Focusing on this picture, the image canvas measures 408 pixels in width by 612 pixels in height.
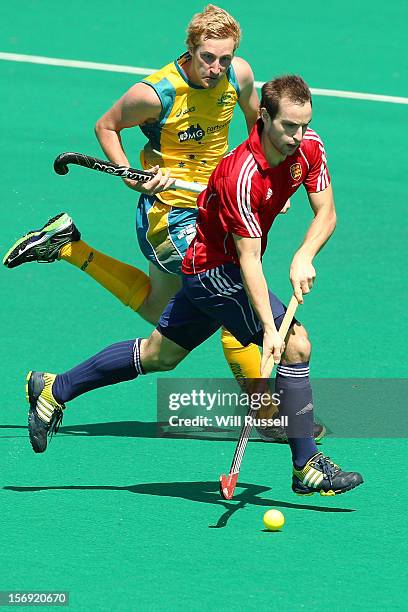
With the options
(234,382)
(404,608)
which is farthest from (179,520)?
(234,382)

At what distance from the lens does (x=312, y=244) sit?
6684mm

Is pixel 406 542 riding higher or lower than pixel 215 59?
lower

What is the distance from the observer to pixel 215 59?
287 inches

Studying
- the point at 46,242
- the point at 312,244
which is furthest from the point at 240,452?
the point at 46,242

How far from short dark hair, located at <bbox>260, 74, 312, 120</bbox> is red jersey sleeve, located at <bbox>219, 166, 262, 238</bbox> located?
289 millimetres

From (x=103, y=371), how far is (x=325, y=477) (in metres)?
1.29

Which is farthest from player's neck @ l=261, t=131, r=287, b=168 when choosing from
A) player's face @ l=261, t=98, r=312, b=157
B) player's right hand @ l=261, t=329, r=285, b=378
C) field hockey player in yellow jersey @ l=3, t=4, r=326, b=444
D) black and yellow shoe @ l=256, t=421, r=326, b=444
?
black and yellow shoe @ l=256, t=421, r=326, b=444

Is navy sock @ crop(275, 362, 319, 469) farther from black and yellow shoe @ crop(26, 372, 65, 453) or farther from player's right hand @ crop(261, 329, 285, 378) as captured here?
black and yellow shoe @ crop(26, 372, 65, 453)

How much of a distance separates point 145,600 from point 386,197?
21.2 ft

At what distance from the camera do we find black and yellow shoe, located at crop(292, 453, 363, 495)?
6.69 metres

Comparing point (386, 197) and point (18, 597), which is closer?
point (18, 597)

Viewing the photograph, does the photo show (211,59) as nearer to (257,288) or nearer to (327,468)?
(257,288)

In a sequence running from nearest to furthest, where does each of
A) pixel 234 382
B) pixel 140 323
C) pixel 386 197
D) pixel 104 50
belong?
1. pixel 234 382
2. pixel 140 323
3. pixel 386 197
4. pixel 104 50

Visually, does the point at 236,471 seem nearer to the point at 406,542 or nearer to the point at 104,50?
the point at 406,542
